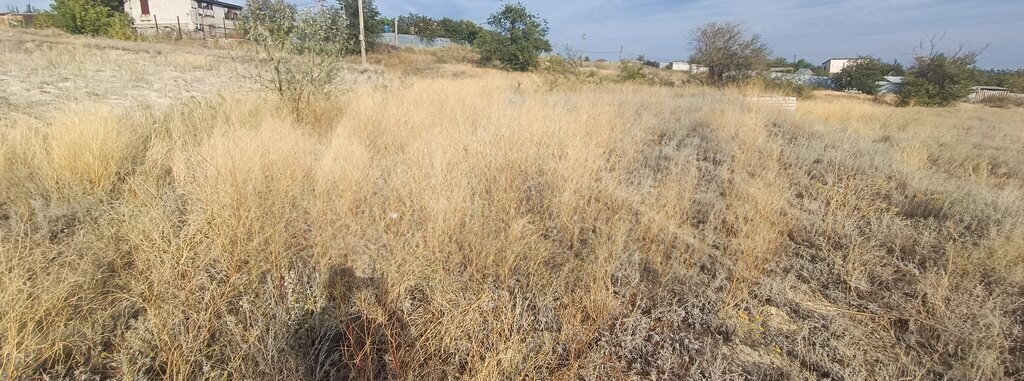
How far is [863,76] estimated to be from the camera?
2669 cm

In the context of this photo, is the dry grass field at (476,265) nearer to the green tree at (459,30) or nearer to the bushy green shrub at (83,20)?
the bushy green shrub at (83,20)

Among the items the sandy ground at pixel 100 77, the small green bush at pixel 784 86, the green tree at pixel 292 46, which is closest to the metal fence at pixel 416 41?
the sandy ground at pixel 100 77

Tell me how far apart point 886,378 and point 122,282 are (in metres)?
3.26

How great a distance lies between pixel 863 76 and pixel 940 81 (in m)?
9.31

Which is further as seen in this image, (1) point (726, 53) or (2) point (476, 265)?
(1) point (726, 53)

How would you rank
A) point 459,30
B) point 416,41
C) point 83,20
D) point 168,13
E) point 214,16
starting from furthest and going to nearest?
1. point 459,30
2. point 416,41
3. point 214,16
4. point 168,13
5. point 83,20

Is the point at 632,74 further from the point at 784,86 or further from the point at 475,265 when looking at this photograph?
the point at 475,265

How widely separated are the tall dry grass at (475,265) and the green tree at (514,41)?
22.1m

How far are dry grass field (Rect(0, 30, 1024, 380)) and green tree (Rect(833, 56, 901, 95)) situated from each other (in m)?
30.6

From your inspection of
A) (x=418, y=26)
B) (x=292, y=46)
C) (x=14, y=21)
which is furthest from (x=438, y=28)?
(x=292, y=46)

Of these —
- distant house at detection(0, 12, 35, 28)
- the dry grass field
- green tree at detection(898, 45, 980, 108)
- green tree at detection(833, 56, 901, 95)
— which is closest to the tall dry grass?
the dry grass field

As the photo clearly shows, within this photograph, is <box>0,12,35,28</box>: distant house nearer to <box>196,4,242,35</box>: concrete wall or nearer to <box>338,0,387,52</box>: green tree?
<box>196,4,242,35</box>: concrete wall

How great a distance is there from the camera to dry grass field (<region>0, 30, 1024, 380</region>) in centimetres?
152

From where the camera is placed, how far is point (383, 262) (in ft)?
6.68
